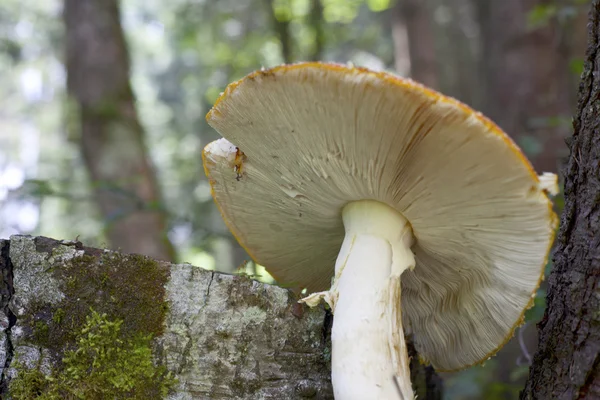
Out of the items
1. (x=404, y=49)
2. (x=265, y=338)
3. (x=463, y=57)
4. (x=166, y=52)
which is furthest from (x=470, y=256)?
(x=166, y=52)

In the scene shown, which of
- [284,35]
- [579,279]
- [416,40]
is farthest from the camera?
[416,40]

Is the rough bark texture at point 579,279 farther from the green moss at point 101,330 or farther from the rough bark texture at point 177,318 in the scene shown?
the green moss at point 101,330

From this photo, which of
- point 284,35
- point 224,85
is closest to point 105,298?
point 284,35

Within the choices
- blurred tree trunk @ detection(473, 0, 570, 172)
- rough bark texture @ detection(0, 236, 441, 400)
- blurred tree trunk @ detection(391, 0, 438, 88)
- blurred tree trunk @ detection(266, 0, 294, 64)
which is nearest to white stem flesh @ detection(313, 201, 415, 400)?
rough bark texture @ detection(0, 236, 441, 400)

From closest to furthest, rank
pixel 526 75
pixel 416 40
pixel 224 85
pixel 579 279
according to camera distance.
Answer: pixel 579 279, pixel 526 75, pixel 416 40, pixel 224 85

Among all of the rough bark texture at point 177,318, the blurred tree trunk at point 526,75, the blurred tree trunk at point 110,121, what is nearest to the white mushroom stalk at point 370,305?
the rough bark texture at point 177,318

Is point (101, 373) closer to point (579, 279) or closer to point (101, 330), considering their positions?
point (101, 330)

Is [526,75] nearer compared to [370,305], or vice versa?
[370,305]
